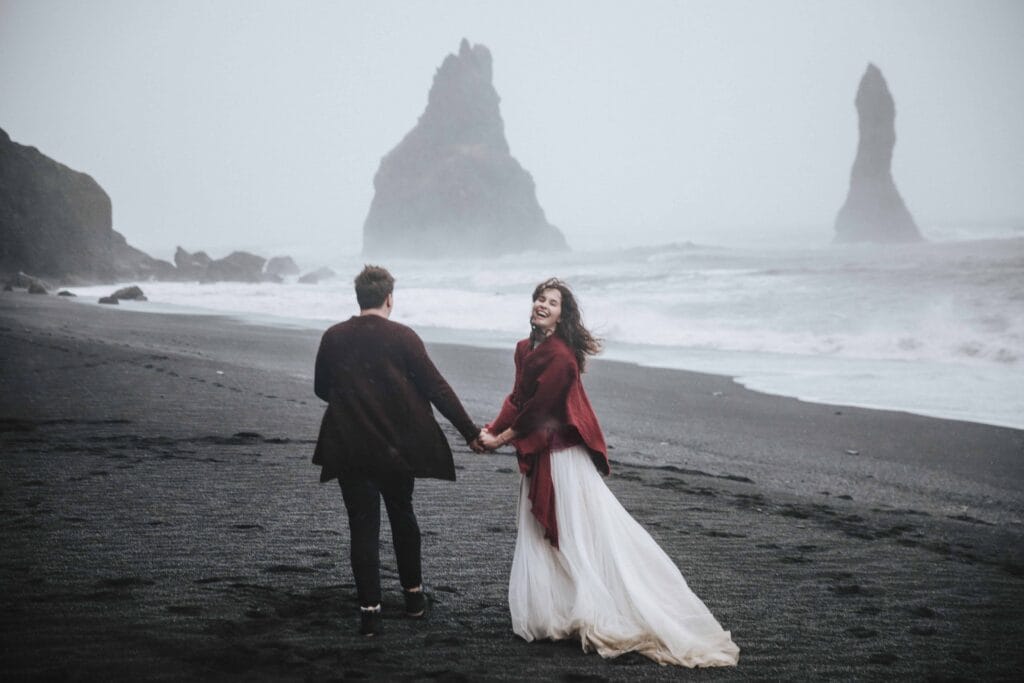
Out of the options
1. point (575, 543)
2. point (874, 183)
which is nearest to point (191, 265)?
point (575, 543)

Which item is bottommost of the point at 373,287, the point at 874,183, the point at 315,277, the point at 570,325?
the point at 570,325

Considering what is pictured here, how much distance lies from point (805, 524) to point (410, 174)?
393 feet

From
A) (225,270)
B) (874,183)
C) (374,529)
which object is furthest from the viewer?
(874,183)

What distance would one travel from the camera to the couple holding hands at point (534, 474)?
13.7 ft

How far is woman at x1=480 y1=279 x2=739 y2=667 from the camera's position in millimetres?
4113

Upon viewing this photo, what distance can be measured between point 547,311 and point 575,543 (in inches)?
42.4

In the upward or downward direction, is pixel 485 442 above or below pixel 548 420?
below

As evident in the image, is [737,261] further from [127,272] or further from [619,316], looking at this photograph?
[127,272]

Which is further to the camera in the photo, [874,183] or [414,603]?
[874,183]

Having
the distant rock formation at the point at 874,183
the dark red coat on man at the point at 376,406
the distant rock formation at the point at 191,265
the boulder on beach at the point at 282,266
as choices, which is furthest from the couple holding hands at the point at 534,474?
the distant rock formation at the point at 874,183

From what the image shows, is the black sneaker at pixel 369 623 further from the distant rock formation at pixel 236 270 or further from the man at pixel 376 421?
the distant rock formation at pixel 236 270

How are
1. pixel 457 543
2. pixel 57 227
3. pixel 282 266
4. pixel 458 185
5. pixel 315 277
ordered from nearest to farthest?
pixel 457 543 < pixel 57 227 < pixel 315 277 < pixel 282 266 < pixel 458 185

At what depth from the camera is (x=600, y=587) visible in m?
4.15

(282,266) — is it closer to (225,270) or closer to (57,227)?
(225,270)
